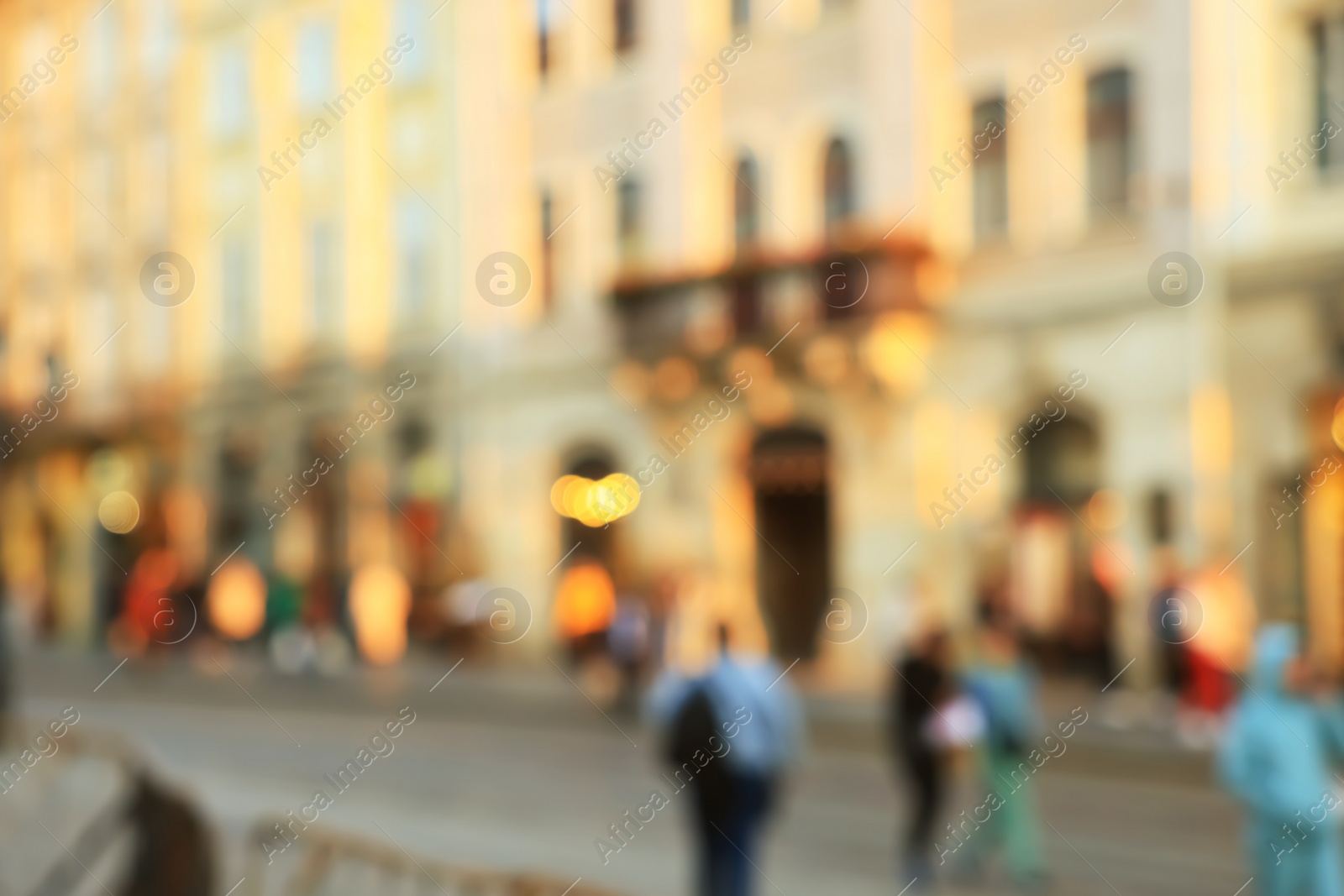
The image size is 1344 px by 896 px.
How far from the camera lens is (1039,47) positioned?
21.0 metres

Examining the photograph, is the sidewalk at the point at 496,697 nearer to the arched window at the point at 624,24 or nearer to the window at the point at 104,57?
the arched window at the point at 624,24

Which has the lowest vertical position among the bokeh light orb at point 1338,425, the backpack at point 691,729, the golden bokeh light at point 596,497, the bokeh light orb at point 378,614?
the bokeh light orb at point 378,614

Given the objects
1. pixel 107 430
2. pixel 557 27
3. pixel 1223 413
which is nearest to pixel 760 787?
pixel 1223 413

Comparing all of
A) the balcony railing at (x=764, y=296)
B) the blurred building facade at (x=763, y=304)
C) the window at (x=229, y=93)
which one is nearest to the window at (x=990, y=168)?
the blurred building facade at (x=763, y=304)

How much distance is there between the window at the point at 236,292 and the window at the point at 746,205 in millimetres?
13599

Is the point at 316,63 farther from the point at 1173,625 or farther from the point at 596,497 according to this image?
the point at 1173,625

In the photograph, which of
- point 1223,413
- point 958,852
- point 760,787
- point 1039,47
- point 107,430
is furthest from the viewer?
point 107,430

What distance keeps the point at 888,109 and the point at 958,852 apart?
44.8ft

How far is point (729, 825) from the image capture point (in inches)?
311

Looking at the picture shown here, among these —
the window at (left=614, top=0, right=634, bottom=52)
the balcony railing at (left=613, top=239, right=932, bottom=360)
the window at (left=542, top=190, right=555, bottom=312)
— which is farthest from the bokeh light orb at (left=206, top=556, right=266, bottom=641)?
the window at (left=614, top=0, right=634, bottom=52)

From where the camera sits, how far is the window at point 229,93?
114 ft

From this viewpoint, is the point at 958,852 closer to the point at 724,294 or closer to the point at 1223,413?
the point at 1223,413

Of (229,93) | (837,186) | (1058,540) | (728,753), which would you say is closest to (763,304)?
(837,186)

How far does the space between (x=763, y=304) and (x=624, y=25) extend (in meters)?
6.42
